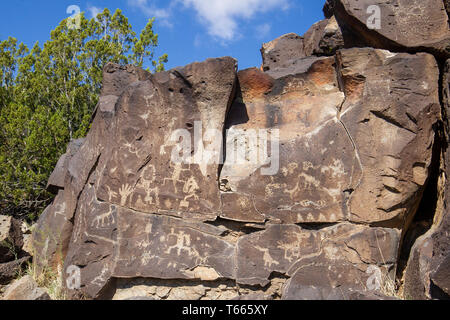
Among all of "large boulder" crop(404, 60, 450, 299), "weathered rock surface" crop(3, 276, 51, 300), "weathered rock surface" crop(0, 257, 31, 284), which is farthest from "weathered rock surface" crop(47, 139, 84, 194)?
"large boulder" crop(404, 60, 450, 299)

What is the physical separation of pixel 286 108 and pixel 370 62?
825mm

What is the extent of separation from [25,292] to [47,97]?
6.80 metres

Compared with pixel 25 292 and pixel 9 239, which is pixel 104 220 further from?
pixel 9 239

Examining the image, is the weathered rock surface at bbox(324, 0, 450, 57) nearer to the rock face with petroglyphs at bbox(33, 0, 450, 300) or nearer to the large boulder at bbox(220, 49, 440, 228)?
the rock face with petroglyphs at bbox(33, 0, 450, 300)

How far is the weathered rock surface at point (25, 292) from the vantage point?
10.1ft

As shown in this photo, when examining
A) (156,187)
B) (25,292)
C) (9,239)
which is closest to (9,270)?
(9,239)

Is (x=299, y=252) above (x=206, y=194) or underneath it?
underneath

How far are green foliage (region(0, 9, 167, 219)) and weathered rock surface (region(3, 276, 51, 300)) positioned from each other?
4556 millimetres

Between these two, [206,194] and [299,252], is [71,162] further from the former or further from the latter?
[299,252]

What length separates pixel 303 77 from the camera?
159 inches
